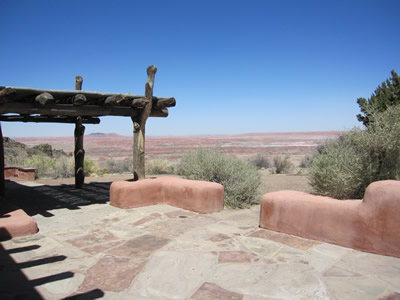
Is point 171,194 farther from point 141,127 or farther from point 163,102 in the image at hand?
point 163,102

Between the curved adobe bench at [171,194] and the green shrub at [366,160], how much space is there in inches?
87.2

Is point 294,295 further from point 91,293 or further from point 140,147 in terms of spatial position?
point 140,147

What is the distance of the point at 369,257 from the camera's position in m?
3.87

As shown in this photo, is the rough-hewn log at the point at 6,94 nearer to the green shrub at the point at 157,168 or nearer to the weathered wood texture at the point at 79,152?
the weathered wood texture at the point at 79,152

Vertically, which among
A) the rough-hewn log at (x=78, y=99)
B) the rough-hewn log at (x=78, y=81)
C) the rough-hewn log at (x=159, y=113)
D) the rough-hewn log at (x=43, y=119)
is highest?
the rough-hewn log at (x=78, y=81)

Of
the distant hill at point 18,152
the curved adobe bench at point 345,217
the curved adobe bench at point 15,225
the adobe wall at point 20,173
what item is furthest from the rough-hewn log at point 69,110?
the distant hill at point 18,152

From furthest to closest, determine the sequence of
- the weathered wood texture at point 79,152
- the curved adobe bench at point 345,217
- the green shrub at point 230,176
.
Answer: the weathered wood texture at point 79,152, the green shrub at point 230,176, the curved adobe bench at point 345,217

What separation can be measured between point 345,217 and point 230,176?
3823mm

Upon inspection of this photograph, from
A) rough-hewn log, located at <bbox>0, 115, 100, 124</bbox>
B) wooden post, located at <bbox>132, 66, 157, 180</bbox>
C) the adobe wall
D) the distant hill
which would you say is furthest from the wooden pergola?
the distant hill

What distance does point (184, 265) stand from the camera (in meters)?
3.74

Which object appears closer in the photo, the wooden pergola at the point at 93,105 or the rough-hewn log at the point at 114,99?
the wooden pergola at the point at 93,105

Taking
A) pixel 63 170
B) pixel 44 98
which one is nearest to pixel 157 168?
pixel 63 170

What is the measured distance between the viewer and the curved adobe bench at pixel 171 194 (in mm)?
6457

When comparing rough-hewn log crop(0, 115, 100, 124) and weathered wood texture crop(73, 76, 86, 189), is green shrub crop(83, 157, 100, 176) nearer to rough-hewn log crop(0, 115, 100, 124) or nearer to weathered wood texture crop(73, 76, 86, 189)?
weathered wood texture crop(73, 76, 86, 189)
